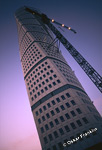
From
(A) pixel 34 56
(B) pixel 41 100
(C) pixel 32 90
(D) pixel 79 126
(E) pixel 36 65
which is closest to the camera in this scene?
(D) pixel 79 126

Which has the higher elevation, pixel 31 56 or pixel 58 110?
pixel 31 56

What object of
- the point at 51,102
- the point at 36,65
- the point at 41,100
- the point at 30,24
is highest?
the point at 30,24

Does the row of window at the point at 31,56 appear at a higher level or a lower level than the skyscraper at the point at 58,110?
higher

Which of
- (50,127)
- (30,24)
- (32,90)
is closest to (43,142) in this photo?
(50,127)

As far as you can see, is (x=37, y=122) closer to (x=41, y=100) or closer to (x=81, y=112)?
(x=41, y=100)

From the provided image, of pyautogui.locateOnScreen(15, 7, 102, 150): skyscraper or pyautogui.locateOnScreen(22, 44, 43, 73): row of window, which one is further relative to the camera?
pyautogui.locateOnScreen(22, 44, 43, 73): row of window

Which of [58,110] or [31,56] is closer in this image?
[58,110]

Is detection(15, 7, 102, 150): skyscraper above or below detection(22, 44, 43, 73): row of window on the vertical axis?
below

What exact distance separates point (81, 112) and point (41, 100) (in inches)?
586

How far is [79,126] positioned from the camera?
28047mm

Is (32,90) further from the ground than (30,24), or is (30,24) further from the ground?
(30,24)

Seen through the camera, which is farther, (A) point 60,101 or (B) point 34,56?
(B) point 34,56

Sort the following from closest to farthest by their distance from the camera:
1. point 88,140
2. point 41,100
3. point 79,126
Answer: point 88,140
point 79,126
point 41,100

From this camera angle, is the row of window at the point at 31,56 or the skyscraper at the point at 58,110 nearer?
the skyscraper at the point at 58,110
